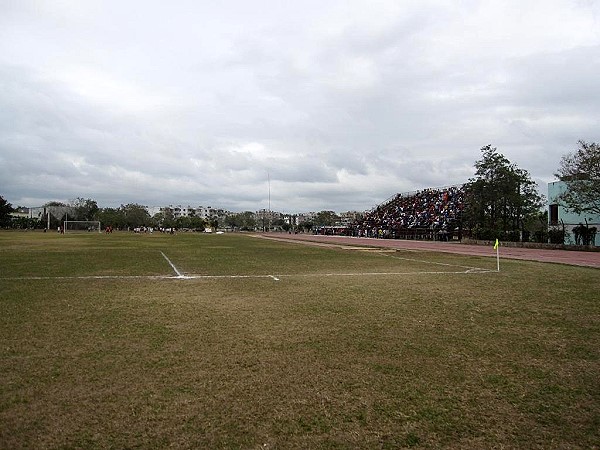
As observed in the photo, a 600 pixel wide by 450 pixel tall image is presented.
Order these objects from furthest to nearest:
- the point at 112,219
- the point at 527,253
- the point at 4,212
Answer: the point at 112,219 → the point at 4,212 → the point at 527,253

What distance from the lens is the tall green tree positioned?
38.1 meters

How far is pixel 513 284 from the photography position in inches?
451

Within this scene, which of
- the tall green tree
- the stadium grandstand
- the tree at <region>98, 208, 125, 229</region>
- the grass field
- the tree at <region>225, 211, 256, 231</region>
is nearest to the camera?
the grass field

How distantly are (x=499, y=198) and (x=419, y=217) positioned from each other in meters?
16.7

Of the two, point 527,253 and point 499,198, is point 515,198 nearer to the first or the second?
point 499,198

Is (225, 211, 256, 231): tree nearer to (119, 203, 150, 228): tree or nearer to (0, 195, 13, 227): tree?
(119, 203, 150, 228): tree

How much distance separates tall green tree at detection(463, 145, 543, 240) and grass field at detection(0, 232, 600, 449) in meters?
31.3

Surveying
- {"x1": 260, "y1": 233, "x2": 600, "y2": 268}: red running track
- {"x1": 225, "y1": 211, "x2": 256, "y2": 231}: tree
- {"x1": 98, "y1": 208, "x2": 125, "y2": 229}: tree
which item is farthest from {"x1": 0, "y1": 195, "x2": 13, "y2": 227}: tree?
{"x1": 260, "y1": 233, "x2": 600, "y2": 268}: red running track

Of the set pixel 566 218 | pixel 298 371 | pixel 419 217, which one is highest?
pixel 419 217

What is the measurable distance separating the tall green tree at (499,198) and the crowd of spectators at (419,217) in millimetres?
6462

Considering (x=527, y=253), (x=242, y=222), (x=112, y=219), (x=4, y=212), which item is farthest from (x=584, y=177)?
(x=242, y=222)

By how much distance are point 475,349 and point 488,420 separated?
2.01 meters

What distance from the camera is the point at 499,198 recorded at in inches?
1518

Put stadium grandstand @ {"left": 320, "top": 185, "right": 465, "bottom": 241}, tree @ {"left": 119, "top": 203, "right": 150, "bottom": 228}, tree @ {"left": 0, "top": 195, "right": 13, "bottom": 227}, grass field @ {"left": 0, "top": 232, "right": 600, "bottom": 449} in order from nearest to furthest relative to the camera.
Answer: grass field @ {"left": 0, "top": 232, "right": 600, "bottom": 449}
stadium grandstand @ {"left": 320, "top": 185, "right": 465, "bottom": 241}
tree @ {"left": 0, "top": 195, "right": 13, "bottom": 227}
tree @ {"left": 119, "top": 203, "right": 150, "bottom": 228}
